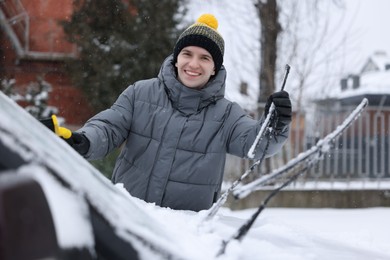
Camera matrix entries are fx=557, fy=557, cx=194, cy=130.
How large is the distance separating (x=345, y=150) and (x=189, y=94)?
18.9ft

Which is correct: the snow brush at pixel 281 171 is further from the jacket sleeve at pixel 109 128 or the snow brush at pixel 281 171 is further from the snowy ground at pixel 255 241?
the jacket sleeve at pixel 109 128

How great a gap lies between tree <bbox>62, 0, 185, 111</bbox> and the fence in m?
2.46

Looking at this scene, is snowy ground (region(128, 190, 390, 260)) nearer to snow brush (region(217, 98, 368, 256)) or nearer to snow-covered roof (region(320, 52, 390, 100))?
snow brush (region(217, 98, 368, 256))

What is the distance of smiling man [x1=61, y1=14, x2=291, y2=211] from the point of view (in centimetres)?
250

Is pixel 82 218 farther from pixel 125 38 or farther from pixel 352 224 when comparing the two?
pixel 125 38

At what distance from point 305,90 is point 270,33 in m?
1.18

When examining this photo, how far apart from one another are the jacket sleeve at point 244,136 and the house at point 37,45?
26.1 feet

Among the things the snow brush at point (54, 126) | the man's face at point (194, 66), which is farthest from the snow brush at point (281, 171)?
the man's face at point (194, 66)

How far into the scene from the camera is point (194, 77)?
2.63 meters

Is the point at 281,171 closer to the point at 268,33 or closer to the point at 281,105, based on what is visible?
the point at 281,105

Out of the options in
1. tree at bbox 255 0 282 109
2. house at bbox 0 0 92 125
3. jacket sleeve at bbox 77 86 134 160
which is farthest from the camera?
house at bbox 0 0 92 125

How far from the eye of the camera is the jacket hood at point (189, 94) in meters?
2.58

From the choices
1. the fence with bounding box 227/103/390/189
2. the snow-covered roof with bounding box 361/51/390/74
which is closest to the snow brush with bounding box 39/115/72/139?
the fence with bounding box 227/103/390/189

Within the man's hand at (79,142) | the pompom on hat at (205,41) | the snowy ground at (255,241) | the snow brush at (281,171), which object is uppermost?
the pompom on hat at (205,41)
